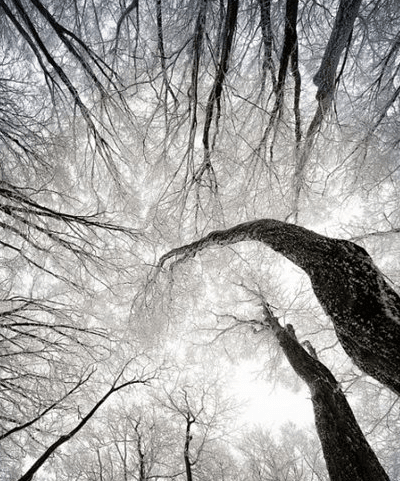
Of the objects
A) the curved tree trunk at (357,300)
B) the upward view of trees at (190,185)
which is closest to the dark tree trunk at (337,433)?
the upward view of trees at (190,185)

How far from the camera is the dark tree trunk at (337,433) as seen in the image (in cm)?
217

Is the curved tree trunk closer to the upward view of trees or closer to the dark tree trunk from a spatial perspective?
the upward view of trees

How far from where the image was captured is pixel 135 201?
416 centimetres

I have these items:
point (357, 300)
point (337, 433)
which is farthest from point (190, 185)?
point (337, 433)

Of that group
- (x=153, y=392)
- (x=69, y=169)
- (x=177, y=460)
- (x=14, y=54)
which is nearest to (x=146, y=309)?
(x=69, y=169)

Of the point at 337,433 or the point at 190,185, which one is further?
the point at 190,185

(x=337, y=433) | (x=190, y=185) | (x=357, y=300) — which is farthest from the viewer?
(x=190, y=185)

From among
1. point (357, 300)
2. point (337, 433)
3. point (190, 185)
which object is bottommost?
point (337, 433)

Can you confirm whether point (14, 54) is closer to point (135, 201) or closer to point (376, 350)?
point (135, 201)

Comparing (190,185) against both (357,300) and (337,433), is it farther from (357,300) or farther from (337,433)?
(337,433)

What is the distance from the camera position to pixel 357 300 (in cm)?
145

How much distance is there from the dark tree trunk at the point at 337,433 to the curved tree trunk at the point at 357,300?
1432 mm

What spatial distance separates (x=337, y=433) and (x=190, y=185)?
3.22 m

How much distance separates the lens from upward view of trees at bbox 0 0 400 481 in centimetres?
213
